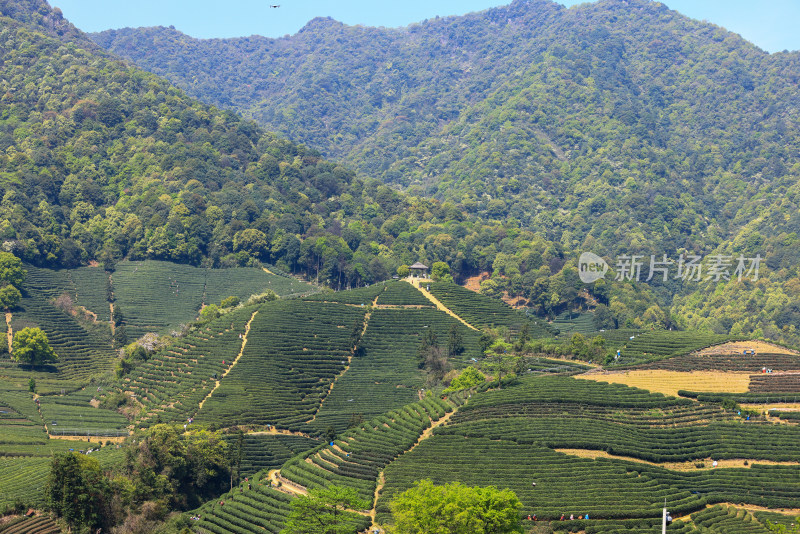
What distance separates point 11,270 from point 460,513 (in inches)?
2879

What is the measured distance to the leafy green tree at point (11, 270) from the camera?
10069cm

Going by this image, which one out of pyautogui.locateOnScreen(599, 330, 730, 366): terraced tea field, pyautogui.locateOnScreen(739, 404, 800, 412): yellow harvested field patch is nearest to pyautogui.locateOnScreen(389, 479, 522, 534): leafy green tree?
pyautogui.locateOnScreen(739, 404, 800, 412): yellow harvested field patch

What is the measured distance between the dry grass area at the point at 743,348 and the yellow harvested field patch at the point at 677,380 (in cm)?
587

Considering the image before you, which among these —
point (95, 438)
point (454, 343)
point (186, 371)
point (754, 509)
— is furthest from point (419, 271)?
point (754, 509)

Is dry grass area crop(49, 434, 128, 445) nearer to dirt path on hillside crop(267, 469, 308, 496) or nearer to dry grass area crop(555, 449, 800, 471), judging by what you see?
dirt path on hillside crop(267, 469, 308, 496)

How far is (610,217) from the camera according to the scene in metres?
167

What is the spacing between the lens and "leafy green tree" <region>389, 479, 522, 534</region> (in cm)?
4550

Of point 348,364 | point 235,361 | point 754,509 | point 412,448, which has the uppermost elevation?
point 754,509

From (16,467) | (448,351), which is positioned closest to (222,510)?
(16,467)

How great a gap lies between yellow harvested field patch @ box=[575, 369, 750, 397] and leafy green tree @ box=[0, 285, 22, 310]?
60.6m

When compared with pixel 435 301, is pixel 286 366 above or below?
below

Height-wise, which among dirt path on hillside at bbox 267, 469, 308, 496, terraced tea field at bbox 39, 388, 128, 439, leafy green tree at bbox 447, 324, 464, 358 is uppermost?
leafy green tree at bbox 447, 324, 464, 358

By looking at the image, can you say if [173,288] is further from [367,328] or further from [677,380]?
[677,380]

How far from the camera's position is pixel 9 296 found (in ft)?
323
